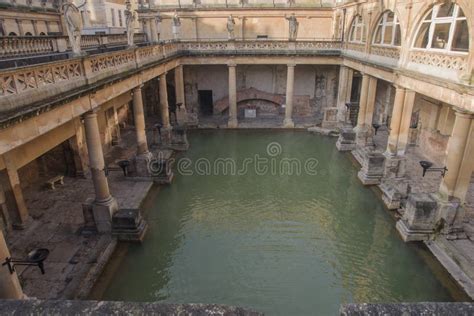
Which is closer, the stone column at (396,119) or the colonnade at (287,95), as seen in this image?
the stone column at (396,119)

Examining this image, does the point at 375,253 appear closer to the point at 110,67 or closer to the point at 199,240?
the point at 199,240

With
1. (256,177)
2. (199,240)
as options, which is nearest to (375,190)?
(256,177)

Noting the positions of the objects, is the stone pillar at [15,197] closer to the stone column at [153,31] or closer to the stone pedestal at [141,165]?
the stone pedestal at [141,165]

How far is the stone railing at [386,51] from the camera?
14.0m

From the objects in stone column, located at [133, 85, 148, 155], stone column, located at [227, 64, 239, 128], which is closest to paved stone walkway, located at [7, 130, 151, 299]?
stone column, located at [133, 85, 148, 155]

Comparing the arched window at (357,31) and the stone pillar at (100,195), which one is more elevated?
the arched window at (357,31)

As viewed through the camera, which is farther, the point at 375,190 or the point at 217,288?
the point at 375,190

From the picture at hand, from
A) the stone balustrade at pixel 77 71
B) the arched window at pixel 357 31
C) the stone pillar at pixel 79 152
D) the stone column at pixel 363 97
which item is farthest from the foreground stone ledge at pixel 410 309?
the arched window at pixel 357 31

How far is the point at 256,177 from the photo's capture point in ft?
51.0

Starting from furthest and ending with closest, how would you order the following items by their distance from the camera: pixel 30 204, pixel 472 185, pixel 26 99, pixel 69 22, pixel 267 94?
pixel 267 94
pixel 472 185
pixel 30 204
pixel 69 22
pixel 26 99

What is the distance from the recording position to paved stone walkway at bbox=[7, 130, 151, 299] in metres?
8.52

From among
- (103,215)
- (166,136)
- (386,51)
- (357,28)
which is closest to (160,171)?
(103,215)

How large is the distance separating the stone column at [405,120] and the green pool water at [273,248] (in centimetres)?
233

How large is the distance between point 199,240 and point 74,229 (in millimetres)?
4053
